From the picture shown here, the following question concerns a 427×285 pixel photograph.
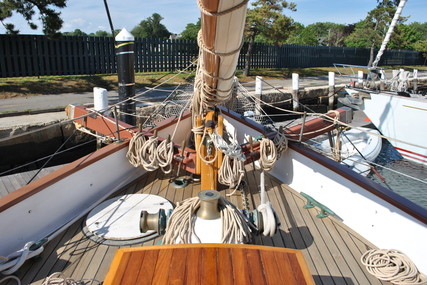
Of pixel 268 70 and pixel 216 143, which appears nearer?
pixel 216 143

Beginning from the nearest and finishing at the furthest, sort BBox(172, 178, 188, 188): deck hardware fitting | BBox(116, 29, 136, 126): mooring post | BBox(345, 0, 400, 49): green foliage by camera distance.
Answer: BBox(172, 178, 188, 188): deck hardware fitting, BBox(116, 29, 136, 126): mooring post, BBox(345, 0, 400, 49): green foliage

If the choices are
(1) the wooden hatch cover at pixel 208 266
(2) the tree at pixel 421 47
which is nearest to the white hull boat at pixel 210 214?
(1) the wooden hatch cover at pixel 208 266

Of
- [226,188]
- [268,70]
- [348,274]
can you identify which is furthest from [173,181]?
[268,70]

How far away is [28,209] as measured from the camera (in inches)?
93.4

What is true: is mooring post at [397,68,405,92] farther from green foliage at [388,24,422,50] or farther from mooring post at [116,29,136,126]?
green foliage at [388,24,422,50]

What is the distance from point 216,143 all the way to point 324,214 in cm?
120

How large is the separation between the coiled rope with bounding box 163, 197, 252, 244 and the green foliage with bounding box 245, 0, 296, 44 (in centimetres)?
1294

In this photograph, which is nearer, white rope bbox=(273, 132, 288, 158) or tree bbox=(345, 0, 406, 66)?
white rope bbox=(273, 132, 288, 158)

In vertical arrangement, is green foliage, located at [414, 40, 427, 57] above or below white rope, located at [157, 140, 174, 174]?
above

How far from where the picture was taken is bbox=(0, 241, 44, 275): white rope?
6.72ft

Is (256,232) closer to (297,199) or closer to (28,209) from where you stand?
(297,199)

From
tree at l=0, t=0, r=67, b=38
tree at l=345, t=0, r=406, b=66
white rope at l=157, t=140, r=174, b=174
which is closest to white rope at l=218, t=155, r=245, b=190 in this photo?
white rope at l=157, t=140, r=174, b=174

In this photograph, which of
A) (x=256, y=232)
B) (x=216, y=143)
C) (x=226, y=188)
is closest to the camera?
(x=256, y=232)

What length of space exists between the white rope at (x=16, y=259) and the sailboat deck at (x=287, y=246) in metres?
0.09
